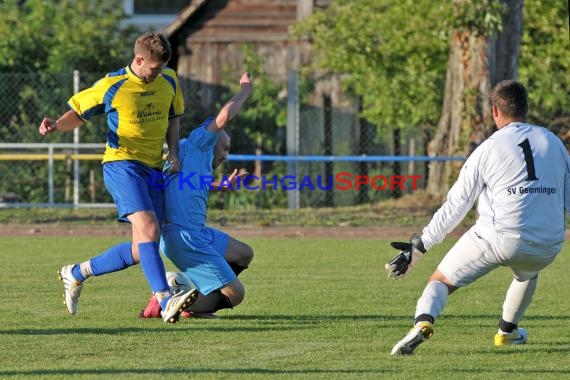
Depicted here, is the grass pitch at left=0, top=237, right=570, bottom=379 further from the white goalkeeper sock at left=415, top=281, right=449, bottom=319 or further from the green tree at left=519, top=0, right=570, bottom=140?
the green tree at left=519, top=0, right=570, bottom=140

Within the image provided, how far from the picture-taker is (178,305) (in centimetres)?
804

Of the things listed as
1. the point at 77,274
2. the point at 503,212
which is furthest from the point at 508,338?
the point at 77,274

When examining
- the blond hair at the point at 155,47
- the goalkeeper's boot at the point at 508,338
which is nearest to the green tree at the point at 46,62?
the blond hair at the point at 155,47

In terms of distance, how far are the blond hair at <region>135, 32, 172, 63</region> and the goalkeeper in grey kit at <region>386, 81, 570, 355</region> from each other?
221cm

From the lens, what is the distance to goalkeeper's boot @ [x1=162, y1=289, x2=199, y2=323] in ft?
26.3


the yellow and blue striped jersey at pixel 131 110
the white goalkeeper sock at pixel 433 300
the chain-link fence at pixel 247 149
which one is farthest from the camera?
the chain-link fence at pixel 247 149

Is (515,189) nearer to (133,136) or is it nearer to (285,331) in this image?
(285,331)

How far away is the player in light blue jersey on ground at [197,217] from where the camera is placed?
28.9 ft

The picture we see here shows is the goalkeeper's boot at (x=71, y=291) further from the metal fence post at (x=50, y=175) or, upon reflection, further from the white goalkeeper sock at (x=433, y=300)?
the metal fence post at (x=50, y=175)

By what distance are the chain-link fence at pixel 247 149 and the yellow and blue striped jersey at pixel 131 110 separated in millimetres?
10996

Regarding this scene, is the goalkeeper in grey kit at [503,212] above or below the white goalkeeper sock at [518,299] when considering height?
above

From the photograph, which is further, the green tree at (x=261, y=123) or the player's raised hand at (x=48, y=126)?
the green tree at (x=261, y=123)

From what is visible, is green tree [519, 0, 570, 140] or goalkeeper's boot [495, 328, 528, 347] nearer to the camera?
goalkeeper's boot [495, 328, 528, 347]

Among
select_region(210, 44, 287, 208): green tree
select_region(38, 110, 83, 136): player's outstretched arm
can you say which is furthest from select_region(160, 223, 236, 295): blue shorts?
select_region(210, 44, 287, 208): green tree
